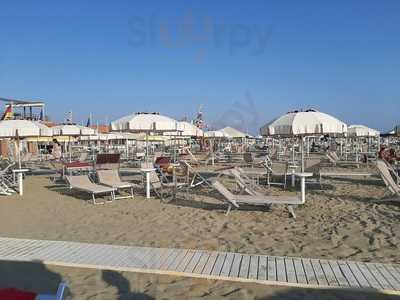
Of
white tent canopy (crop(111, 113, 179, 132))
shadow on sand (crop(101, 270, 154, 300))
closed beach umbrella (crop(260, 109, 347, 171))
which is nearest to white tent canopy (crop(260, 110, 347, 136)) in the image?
closed beach umbrella (crop(260, 109, 347, 171))

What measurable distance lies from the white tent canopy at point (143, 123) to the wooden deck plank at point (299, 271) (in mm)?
6720

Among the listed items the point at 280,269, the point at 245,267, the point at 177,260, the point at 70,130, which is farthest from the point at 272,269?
the point at 70,130

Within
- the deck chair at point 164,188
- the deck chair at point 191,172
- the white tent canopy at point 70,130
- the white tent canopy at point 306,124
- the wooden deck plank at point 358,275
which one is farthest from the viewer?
the white tent canopy at point 70,130

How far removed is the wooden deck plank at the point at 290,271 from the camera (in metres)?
3.96

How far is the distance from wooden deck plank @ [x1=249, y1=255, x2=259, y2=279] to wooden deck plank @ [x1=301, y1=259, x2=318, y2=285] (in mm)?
502

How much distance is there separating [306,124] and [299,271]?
5274mm

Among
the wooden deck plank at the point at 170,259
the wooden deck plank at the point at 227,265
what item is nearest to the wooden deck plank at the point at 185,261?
the wooden deck plank at the point at 170,259

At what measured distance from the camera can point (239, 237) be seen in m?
5.82

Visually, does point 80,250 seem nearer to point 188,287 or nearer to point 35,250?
point 35,250

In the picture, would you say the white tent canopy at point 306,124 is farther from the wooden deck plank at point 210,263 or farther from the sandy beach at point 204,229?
the wooden deck plank at point 210,263

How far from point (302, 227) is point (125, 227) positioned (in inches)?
110

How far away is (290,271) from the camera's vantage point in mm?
4195

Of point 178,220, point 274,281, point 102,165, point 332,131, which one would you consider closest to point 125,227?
point 178,220

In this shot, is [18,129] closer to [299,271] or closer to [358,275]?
[299,271]
